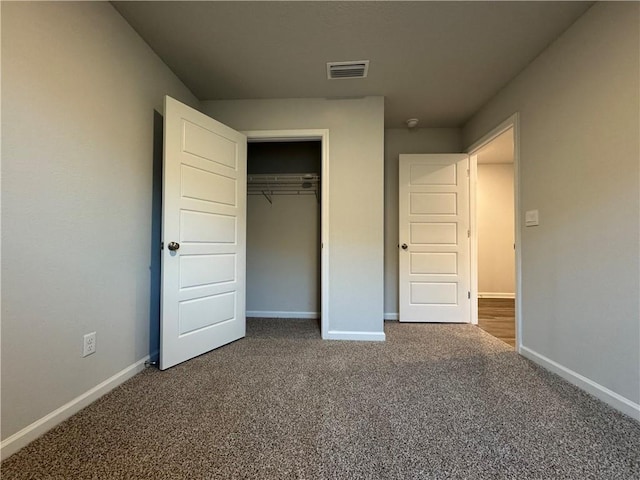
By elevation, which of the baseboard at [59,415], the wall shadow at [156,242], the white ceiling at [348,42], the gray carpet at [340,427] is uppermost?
the white ceiling at [348,42]

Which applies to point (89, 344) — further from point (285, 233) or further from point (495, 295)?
point (495, 295)

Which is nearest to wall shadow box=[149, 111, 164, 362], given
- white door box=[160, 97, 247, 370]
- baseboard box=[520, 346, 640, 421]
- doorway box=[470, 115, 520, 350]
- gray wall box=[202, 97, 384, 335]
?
white door box=[160, 97, 247, 370]

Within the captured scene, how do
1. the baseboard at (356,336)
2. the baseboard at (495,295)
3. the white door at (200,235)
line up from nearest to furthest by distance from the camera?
1. the white door at (200,235)
2. the baseboard at (356,336)
3. the baseboard at (495,295)

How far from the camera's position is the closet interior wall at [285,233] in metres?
3.43

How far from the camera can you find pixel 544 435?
4.15 ft

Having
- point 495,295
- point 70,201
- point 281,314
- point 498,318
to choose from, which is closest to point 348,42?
point 70,201

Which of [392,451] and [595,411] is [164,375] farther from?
[595,411]

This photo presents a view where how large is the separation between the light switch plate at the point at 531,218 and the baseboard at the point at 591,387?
99cm

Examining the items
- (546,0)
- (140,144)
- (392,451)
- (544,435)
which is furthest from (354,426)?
(546,0)

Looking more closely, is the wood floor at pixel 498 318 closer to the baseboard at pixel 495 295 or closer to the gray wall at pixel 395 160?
the baseboard at pixel 495 295

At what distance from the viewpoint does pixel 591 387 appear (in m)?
1.62

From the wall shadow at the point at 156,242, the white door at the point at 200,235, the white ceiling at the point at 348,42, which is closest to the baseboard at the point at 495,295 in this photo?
the white ceiling at the point at 348,42

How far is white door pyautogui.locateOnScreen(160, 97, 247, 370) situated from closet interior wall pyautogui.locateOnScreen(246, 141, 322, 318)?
2.86 ft

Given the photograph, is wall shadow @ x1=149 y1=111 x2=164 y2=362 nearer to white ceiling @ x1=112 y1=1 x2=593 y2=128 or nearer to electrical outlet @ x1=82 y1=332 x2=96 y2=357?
electrical outlet @ x1=82 y1=332 x2=96 y2=357
